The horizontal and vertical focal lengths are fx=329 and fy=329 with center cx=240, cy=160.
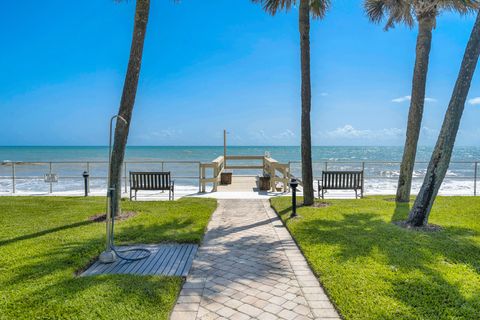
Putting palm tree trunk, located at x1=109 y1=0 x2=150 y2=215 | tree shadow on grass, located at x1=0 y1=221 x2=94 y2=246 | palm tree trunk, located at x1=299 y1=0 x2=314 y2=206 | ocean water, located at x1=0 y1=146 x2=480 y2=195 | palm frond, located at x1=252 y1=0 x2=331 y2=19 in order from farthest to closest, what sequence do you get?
ocean water, located at x1=0 y1=146 x2=480 y2=195
palm frond, located at x1=252 y1=0 x2=331 y2=19
palm tree trunk, located at x1=299 y1=0 x2=314 y2=206
palm tree trunk, located at x1=109 y1=0 x2=150 y2=215
tree shadow on grass, located at x1=0 y1=221 x2=94 y2=246

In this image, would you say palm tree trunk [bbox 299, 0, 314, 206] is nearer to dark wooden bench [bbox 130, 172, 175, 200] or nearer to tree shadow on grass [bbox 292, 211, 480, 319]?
tree shadow on grass [bbox 292, 211, 480, 319]

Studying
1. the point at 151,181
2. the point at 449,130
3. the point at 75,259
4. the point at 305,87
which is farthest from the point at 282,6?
the point at 75,259

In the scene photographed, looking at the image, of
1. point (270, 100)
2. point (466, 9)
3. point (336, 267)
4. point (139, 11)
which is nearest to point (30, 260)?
point (336, 267)

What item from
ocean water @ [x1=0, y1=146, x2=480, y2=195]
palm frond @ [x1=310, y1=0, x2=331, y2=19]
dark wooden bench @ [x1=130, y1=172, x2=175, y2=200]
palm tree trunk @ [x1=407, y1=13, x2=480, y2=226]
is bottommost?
ocean water @ [x1=0, y1=146, x2=480, y2=195]

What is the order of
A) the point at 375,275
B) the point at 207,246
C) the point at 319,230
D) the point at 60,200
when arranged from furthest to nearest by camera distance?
the point at 60,200, the point at 319,230, the point at 207,246, the point at 375,275

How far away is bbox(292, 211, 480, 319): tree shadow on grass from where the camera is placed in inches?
114

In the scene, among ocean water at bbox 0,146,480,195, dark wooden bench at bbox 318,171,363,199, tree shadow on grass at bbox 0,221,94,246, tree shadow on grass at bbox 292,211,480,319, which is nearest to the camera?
tree shadow on grass at bbox 292,211,480,319

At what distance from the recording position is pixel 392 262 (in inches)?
153

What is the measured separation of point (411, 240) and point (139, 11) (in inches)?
248

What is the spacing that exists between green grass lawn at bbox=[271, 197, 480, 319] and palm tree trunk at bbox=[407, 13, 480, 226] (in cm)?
50

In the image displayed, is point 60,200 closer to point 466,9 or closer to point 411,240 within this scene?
point 411,240

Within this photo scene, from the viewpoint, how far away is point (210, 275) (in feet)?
11.8

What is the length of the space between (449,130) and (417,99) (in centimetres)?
277

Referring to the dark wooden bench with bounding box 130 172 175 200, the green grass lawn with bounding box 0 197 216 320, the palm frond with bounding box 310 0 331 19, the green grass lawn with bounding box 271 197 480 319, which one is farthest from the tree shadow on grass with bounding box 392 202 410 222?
the dark wooden bench with bounding box 130 172 175 200
